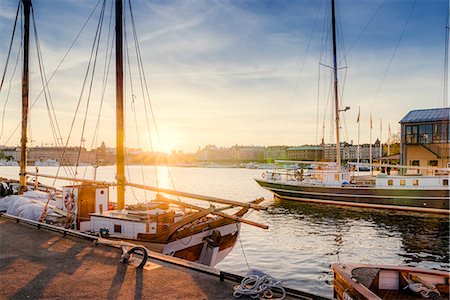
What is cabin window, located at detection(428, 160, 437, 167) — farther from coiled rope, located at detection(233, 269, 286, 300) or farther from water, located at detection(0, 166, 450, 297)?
coiled rope, located at detection(233, 269, 286, 300)

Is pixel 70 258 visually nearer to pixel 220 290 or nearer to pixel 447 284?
pixel 220 290

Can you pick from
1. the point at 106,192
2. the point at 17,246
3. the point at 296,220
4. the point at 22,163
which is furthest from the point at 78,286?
the point at 296,220

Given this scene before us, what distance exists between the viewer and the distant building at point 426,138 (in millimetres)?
46906

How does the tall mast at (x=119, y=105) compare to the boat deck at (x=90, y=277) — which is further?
the tall mast at (x=119, y=105)

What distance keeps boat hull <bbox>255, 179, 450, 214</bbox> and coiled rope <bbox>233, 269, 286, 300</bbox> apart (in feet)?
114

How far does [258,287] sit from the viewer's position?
697 cm

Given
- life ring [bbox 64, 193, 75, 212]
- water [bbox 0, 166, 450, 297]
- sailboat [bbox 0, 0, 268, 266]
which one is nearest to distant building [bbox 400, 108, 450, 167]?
water [bbox 0, 166, 450, 297]

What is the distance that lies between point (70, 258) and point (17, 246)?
2.54m

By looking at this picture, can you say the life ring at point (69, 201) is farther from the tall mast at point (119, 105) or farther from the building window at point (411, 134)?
the building window at point (411, 134)

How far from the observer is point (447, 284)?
340 inches

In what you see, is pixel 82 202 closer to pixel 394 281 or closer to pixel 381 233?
pixel 394 281

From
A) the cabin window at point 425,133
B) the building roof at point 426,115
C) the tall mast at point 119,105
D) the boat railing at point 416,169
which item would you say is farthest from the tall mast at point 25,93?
the cabin window at point 425,133

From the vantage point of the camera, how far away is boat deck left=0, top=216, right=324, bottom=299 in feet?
23.2

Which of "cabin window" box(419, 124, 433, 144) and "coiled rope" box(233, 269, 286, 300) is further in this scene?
"cabin window" box(419, 124, 433, 144)
